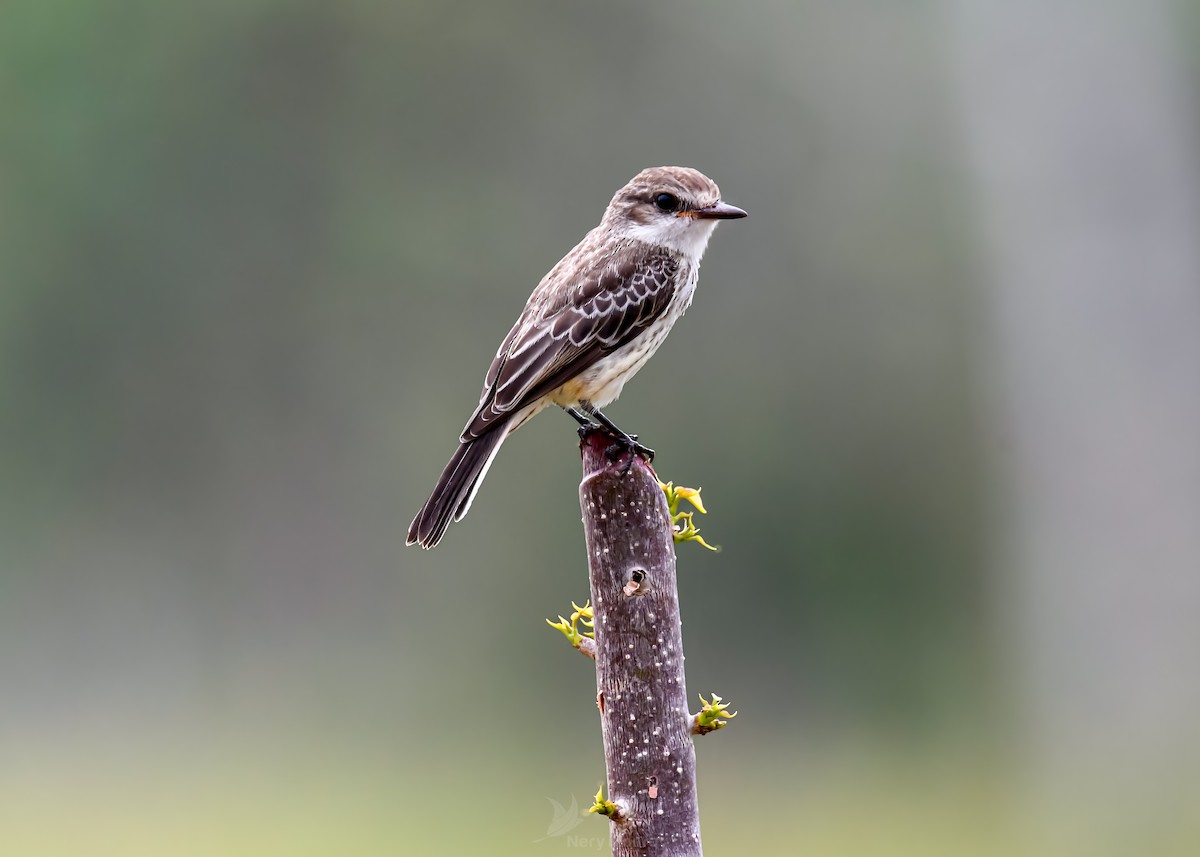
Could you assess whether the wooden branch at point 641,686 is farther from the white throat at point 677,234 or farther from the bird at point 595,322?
the white throat at point 677,234

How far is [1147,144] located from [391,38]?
28.8 feet

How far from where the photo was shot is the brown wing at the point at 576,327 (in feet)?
15.1

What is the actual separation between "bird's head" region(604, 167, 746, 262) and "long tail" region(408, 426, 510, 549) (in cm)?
107

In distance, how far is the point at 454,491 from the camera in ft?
14.4

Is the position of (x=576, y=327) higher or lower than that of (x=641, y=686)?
higher

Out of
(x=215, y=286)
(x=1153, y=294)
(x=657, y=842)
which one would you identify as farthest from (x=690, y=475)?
(x=657, y=842)

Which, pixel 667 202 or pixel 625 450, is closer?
pixel 625 450

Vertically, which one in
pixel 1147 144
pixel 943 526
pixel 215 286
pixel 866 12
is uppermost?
pixel 866 12

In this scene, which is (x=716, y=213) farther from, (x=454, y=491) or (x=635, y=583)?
(x=635, y=583)

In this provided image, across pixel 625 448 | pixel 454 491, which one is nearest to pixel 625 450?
pixel 625 448

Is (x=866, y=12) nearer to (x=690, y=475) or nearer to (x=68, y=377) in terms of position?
(x=690, y=475)

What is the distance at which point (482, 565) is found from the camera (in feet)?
49.0

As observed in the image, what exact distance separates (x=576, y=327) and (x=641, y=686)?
1841 mm

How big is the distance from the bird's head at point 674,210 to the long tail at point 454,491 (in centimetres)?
107
